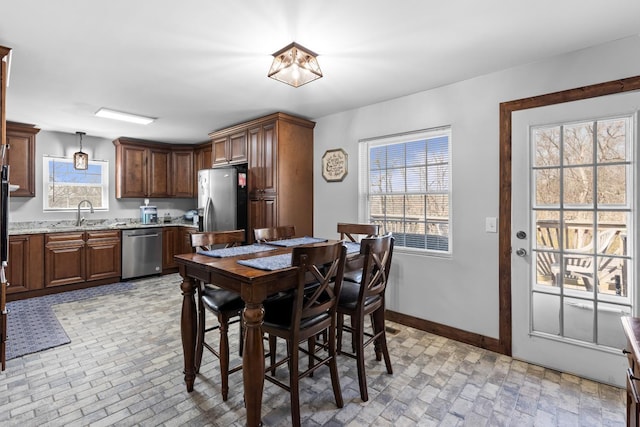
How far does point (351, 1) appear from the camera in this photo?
5.59 ft

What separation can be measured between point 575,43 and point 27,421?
4.14 metres

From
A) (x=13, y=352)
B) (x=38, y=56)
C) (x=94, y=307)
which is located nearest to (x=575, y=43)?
(x=38, y=56)

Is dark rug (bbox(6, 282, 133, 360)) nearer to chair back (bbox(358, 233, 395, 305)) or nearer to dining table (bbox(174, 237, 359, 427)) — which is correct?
dining table (bbox(174, 237, 359, 427))

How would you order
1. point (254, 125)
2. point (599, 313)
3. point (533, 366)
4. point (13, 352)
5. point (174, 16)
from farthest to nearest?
point (254, 125)
point (13, 352)
point (533, 366)
point (599, 313)
point (174, 16)

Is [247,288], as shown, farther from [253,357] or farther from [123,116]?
[123,116]

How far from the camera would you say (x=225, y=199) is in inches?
159

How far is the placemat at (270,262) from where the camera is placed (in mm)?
1681

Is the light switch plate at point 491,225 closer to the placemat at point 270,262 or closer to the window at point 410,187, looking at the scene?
the window at point 410,187

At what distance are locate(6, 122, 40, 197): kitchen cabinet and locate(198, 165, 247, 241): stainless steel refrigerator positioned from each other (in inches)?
97.9

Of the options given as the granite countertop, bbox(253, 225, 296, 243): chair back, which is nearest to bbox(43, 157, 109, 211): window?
the granite countertop

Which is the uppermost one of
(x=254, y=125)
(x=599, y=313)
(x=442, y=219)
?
(x=254, y=125)

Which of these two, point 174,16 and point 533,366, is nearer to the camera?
point 174,16

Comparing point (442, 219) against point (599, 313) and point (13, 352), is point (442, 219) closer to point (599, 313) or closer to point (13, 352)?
point (599, 313)

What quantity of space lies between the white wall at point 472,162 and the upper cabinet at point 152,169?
155 inches
